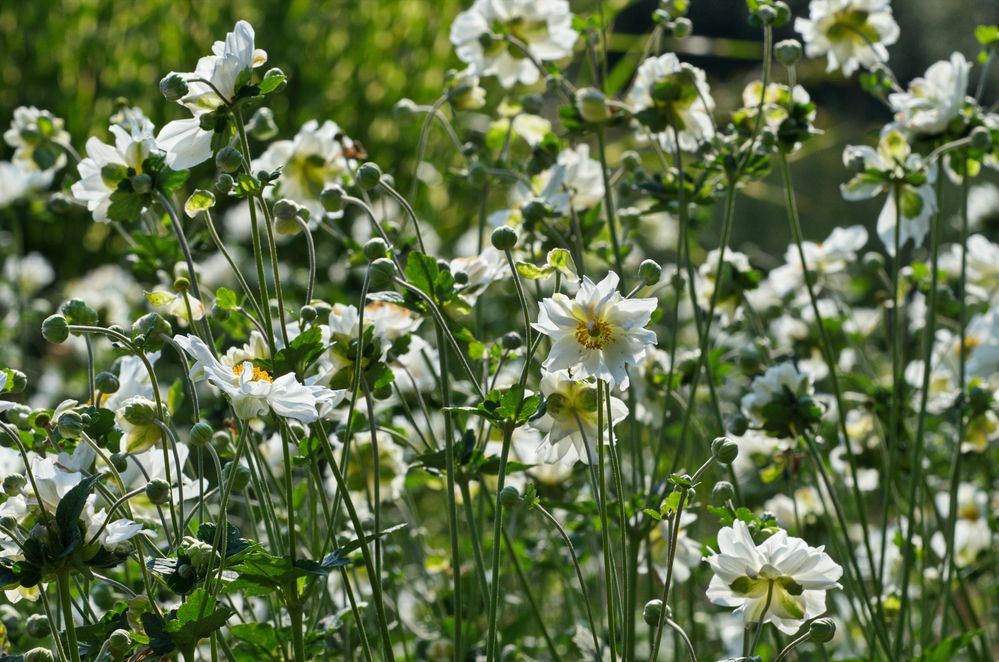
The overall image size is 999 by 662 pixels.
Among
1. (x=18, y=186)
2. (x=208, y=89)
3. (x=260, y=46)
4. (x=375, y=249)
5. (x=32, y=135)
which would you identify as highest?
(x=260, y=46)

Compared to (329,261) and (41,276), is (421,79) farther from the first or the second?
(41,276)

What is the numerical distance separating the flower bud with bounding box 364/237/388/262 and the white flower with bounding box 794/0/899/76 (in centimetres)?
65

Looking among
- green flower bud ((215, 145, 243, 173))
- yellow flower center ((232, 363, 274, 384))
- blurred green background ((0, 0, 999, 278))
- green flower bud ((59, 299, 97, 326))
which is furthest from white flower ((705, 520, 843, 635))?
blurred green background ((0, 0, 999, 278))

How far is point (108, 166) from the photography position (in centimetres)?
103

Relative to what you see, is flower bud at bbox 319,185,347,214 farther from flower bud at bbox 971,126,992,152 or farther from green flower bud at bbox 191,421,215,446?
flower bud at bbox 971,126,992,152

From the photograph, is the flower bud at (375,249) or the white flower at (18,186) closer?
the flower bud at (375,249)

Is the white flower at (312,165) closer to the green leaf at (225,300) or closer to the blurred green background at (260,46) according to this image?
the green leaf at (225,300)

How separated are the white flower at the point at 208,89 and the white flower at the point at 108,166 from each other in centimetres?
4

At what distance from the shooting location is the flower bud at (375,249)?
0.95 metres

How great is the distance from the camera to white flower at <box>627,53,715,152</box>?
1.25 metres

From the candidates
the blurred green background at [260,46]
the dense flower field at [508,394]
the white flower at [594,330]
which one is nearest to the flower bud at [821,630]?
the dense flower field at [508,394]

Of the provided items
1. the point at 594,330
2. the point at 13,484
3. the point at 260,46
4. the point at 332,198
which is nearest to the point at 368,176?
the point at 332,198

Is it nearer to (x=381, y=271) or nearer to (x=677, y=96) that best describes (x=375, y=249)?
(x=381, y=271)

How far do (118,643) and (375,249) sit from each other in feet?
1.16
